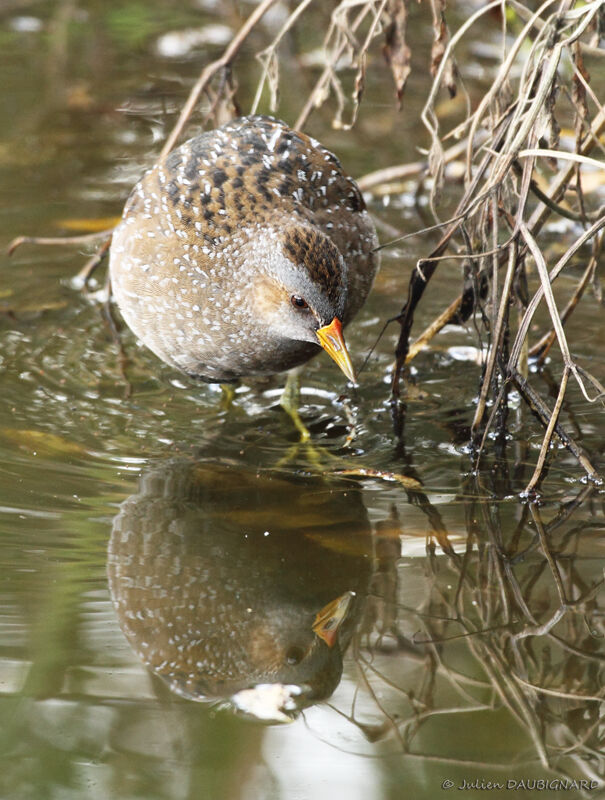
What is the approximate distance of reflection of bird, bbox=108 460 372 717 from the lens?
10.2ft

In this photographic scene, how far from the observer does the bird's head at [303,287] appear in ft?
13.1

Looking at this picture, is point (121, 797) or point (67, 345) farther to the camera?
point (67, 345)

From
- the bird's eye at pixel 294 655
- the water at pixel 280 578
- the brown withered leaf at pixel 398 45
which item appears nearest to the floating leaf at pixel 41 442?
the water at pixel 280 578

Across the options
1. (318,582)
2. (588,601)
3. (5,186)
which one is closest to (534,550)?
(588,601)

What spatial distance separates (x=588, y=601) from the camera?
3.38m

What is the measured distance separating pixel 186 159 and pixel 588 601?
2553 millimetres

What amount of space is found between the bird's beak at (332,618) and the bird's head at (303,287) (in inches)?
39.3

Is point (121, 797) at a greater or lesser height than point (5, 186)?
lesser

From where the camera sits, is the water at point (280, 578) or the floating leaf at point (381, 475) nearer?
the water at point (280, 578)

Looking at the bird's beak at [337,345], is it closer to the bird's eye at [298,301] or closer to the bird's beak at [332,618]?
the bird's eye at [298,301]

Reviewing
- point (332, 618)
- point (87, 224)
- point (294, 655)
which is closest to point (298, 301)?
point (332, 618)

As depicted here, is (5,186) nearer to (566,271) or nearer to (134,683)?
(566,271)

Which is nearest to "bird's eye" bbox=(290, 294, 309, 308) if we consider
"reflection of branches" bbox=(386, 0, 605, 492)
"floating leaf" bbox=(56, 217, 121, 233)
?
"reflection of branches" bbox=(386, 0, 605, 492)

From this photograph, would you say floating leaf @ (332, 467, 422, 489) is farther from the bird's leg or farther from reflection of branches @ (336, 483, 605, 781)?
the bird's leg
